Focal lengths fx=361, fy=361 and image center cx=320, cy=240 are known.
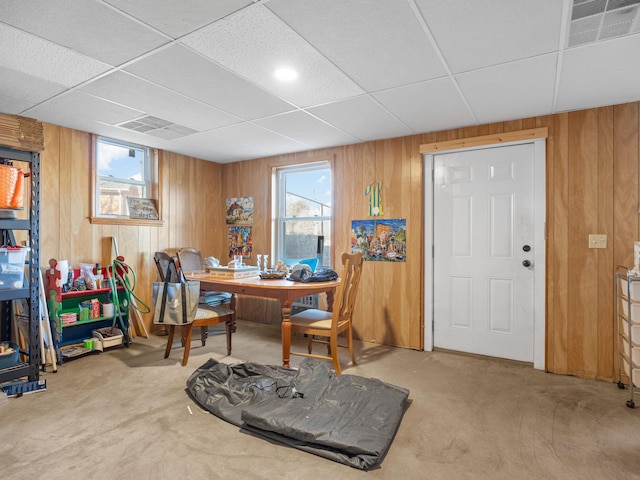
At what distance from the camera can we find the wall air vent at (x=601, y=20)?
1752 millimetres

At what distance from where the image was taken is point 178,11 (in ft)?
5.92

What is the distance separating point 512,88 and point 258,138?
2554 millimetres

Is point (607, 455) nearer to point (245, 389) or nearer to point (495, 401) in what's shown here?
point (495, 401)

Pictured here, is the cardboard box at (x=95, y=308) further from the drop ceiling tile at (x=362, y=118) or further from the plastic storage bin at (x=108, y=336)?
the drop ceiling tile at (x=362, y=118)

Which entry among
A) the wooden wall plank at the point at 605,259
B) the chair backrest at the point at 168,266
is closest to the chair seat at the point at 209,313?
the chair backrest at the point at 168,266

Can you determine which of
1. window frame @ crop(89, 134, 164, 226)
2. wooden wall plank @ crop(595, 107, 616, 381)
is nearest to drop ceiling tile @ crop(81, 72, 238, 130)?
window frame @ crop(89, 134, 164, 226)

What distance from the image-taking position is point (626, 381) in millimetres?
2914

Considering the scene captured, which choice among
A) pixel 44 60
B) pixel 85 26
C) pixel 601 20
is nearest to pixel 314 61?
pixel 85 26

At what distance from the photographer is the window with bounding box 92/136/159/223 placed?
403 centimetres

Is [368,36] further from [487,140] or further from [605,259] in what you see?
[605,259]

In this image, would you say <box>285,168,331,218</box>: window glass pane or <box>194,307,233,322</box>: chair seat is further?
<box>285,168,331,218</box>: window glass pane

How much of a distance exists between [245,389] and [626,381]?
119 inches

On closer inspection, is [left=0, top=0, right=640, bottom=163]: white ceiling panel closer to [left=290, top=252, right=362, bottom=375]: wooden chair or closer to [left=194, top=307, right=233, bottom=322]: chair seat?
[left=290, top=252, right=362, bottom=375]: wooden chair

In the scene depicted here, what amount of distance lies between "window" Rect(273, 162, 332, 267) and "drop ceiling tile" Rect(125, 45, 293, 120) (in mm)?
1533
